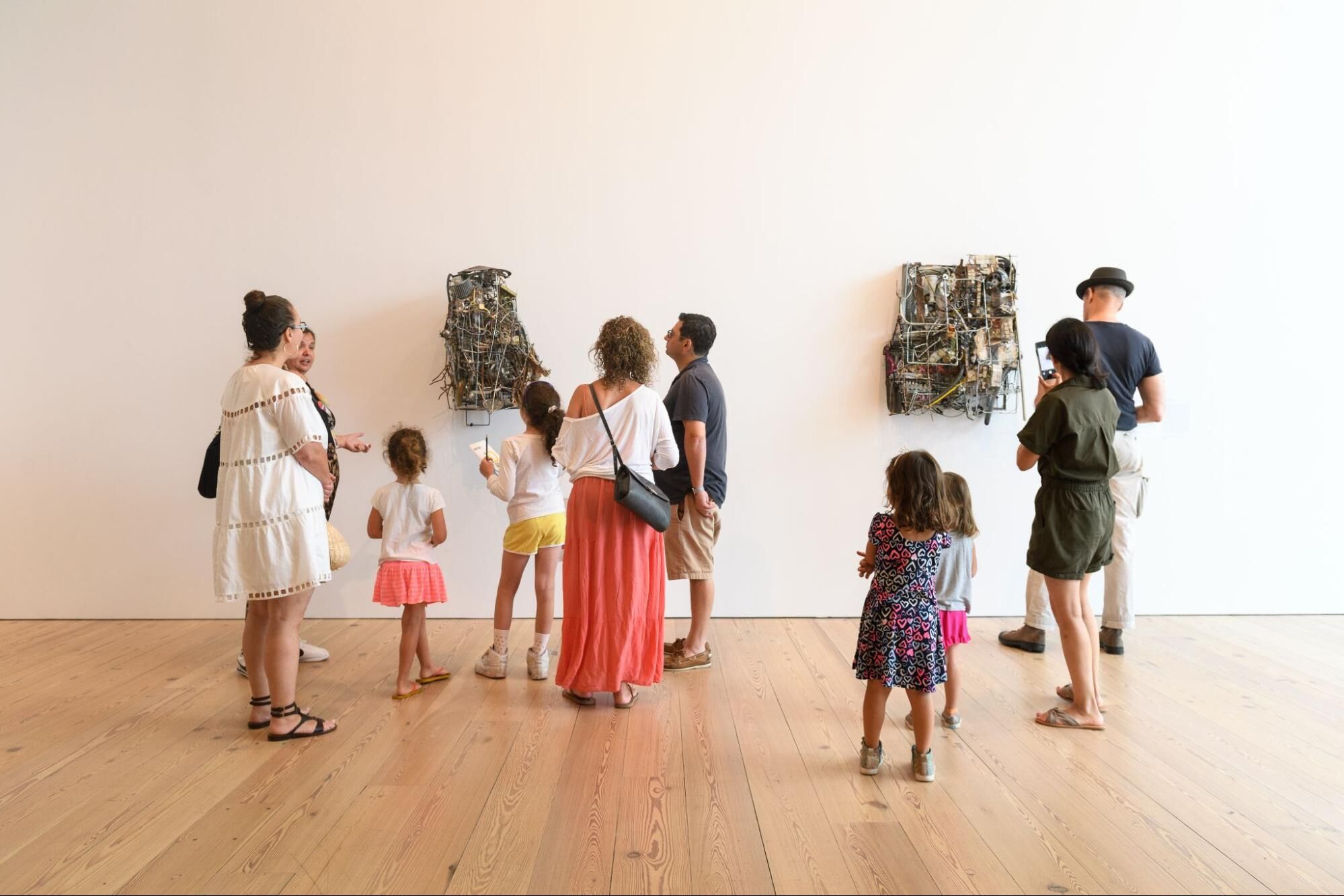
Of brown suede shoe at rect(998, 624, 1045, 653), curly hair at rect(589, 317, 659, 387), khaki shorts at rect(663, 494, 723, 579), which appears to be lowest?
brown suede shoe at rect(998, 624, 1045, 653)

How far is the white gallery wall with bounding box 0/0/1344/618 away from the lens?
14.9 feet

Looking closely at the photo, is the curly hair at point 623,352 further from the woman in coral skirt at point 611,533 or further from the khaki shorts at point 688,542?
the khaki shorts at point 688,542

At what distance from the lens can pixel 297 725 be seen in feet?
9.83

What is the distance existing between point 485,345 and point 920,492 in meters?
2.48

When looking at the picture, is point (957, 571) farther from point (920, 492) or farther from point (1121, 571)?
point (1121, 571)

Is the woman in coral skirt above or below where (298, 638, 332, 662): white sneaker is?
above

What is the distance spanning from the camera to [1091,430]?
9.90 ft

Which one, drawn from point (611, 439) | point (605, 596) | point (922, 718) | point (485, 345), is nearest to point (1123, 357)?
point (922, 718)

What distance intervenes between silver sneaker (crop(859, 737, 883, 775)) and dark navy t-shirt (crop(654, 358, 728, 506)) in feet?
4.34

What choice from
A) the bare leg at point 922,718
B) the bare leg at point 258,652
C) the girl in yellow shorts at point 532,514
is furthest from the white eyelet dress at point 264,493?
the bare leg at point 922,718

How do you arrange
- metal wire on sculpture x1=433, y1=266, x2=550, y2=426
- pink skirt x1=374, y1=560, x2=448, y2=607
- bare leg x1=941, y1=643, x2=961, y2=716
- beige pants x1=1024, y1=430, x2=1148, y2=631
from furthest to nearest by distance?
metal wire on sculpture x1=433, y1=266, x2=550, y2=426 → beige pants x1=1024, y1=430, x2=1148, y2=631 → pink skirt x1=374, y1=560, x2=448, y2=607 → bare leg x1=941, y1=643, x2=961, y2=716

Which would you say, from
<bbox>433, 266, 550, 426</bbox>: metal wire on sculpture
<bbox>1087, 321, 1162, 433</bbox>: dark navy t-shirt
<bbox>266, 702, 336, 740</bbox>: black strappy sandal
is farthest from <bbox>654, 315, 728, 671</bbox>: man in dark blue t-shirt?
<bbox>1087, 321, 1162, 433</bbox>: dark navy t-shirt

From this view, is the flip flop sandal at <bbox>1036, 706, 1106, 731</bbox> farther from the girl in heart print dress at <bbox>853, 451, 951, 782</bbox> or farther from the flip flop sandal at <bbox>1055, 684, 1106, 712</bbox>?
the girl in heart print dress at <bbox>853, 451, 951, 782</bbox>

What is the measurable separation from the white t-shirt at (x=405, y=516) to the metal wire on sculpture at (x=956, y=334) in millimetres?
2405
